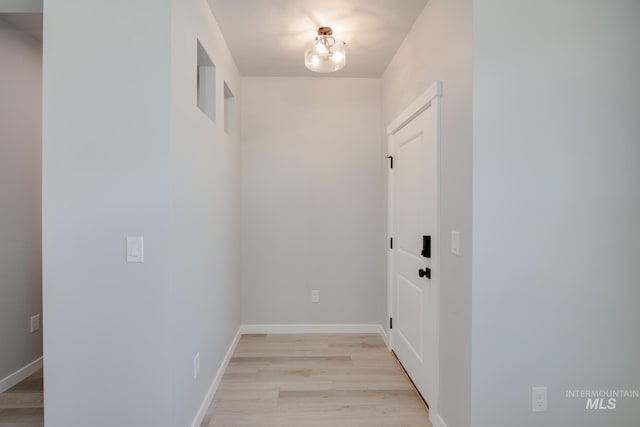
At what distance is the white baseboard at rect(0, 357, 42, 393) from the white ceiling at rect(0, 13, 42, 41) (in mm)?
2561

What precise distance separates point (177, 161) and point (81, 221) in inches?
21.2

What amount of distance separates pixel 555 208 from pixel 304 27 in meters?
2.10

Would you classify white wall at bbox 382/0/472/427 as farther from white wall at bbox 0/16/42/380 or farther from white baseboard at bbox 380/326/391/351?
white wall at bbox 0/16/42/380

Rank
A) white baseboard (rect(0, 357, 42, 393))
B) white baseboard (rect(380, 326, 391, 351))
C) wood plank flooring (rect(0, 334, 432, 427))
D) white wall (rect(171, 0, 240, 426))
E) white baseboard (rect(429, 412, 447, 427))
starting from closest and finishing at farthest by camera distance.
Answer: white wall (rect(171, 0, 240, 426)), white baseboard (rect(429, 412, 447, 427)), wood plank flooring (rect(0, 334, 432, 427)), white baseboard (rect(0, 357, 42, 393)), white baseboard (rect(380, 326, 391, 351))

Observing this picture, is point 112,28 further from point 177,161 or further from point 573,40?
point 573,40

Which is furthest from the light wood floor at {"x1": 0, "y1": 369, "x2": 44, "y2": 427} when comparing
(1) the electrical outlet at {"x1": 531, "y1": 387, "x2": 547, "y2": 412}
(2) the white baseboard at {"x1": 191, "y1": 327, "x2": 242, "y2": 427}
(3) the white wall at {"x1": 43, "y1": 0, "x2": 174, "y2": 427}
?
A: (1) the electrical outlet at {"x1": 531, "y1": 387, "x2": 547, "y2": 412}

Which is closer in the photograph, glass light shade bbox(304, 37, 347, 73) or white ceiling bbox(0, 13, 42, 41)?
white ceiling bbox(0, 13, 42, 41)

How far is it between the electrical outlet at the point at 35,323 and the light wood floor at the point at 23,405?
0.36 m

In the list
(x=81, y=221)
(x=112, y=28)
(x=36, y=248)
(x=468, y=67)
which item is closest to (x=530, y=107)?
(x=468, y=67)

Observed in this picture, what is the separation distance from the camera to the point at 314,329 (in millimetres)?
3613

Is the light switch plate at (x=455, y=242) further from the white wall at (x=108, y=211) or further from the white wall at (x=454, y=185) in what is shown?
the white wall at (x=108, y=211)

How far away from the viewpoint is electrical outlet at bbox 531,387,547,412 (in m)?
1.67

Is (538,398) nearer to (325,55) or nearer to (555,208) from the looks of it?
(555,208)

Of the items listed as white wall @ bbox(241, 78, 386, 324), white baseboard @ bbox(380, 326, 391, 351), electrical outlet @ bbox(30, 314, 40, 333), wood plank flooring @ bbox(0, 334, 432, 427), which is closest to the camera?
wood plank flooring @ bbox(0, 334, 432, 427)
